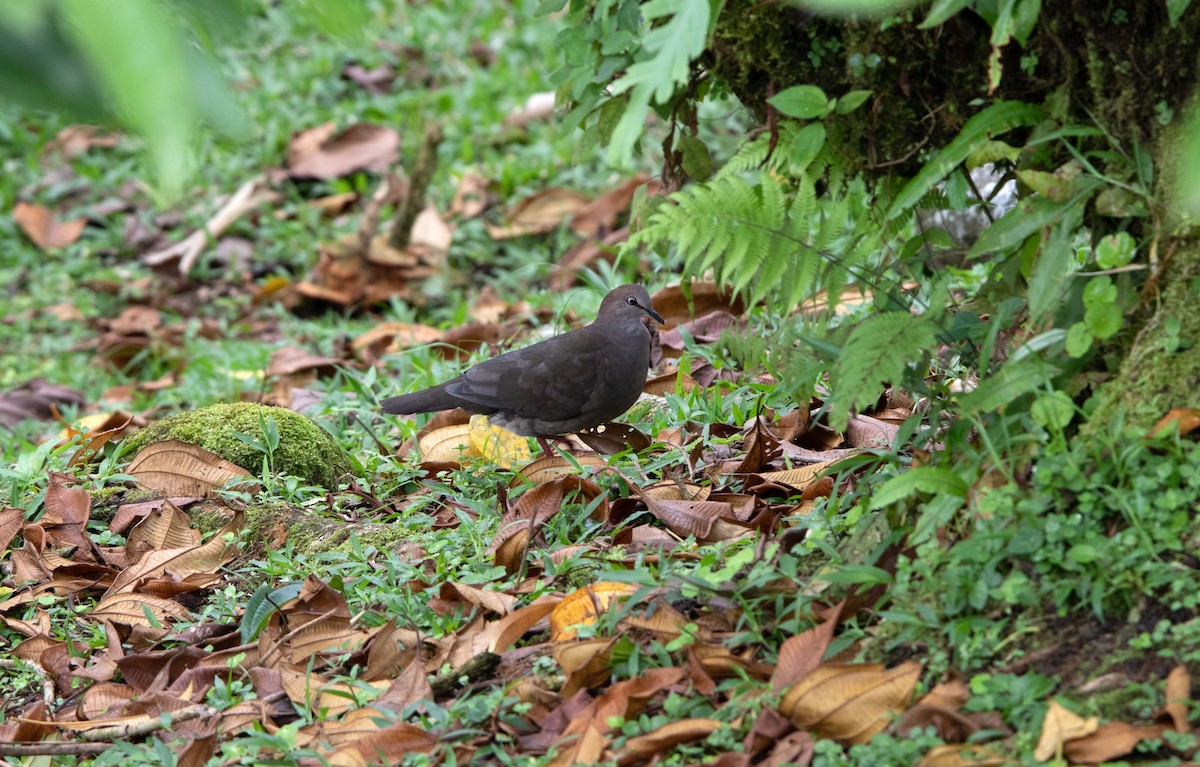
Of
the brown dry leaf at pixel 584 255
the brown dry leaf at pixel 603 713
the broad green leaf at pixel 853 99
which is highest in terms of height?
the broad green leaf at pixel 853 99

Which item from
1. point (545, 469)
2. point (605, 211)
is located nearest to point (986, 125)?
point (545, 469)

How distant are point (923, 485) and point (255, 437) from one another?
8.46 ft

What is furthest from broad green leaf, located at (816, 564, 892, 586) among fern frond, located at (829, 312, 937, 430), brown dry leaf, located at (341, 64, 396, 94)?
brown dry leaf, located at (341, 64, 396, 94)

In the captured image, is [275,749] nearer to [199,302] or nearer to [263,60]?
[199,302]

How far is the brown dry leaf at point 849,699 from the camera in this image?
248 centimetres

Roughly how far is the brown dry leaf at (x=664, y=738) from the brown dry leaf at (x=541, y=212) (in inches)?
235

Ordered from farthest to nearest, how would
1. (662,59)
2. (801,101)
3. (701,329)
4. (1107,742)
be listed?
(701,329) → (801,101) → (1107,742) → (662,59)

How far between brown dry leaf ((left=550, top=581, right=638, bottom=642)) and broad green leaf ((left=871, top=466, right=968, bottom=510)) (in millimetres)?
646

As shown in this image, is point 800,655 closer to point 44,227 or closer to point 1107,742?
point 1107,742

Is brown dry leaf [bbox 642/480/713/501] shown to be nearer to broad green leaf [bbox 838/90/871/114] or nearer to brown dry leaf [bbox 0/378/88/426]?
broad green leaf [bbox 838/90/871/114]

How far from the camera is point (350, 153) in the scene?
9266 millimetres

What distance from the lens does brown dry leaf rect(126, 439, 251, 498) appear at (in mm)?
4270

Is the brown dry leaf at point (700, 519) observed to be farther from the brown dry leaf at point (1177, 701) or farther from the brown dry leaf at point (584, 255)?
the brown dry leaf at point (584, 255)

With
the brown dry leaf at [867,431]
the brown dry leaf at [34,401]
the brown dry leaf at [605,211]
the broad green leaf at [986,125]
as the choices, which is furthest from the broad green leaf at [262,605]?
the brown dry leaf at [605,211]
